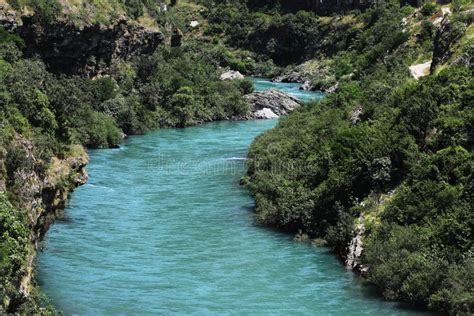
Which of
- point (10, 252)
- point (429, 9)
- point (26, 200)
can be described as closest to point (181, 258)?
point (26, 200)

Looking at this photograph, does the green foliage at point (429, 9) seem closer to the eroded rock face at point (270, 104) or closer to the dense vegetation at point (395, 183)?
the eroded rock face at point (270, 104)

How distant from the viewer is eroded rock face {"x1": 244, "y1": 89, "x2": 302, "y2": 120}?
323 feet

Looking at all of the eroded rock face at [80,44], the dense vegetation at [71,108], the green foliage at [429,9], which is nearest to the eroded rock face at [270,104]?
the dense vegetation at [71,108]

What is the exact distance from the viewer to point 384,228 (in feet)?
121

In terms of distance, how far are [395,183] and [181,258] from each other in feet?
42.0

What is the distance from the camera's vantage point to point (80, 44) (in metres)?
84.1

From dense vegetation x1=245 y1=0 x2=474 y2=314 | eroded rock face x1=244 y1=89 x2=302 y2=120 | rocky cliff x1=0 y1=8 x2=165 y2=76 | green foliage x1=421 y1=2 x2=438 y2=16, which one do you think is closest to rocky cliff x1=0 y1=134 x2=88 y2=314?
dense vegetation x1=245 y1=0 x2=474 y2=314

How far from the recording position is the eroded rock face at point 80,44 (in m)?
76.4

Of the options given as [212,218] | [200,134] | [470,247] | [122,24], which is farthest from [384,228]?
[122,24]

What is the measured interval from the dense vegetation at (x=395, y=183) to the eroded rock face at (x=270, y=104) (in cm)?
3851

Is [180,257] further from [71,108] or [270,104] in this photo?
[270,104]

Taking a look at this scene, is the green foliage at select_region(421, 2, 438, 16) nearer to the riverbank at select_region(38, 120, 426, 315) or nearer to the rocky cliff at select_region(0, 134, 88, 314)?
the riverbank at select_region(38, 120, 426, 315)

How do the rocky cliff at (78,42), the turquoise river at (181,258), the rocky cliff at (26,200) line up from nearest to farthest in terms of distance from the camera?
the rocky cliff at (26,200) → the turquoise river at (181,258) → the rocky cliff at (78,42)

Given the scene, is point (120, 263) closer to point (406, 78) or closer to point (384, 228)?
point (384, 228)
